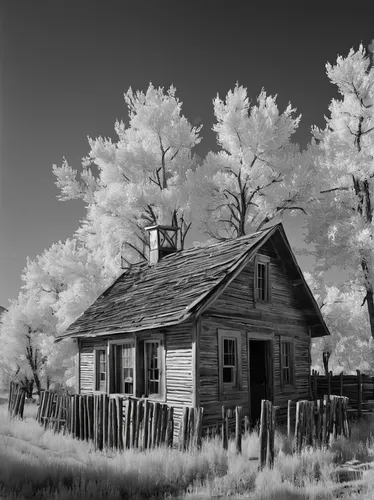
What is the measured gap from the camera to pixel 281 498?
26.4 feet

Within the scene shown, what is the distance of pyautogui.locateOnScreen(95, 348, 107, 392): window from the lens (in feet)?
57.6

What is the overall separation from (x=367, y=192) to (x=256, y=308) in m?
10.0

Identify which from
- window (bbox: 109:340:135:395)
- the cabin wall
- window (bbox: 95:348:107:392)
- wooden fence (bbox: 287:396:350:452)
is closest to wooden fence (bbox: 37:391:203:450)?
the cabin wall

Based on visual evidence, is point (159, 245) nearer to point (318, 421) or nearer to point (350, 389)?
point (350, 389)

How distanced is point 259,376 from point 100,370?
5376 millimetres

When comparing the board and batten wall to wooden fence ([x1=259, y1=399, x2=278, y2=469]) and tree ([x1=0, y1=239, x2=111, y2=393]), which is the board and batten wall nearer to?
wooden fence ([x1=259, y1=399, x2=278, y2=469])

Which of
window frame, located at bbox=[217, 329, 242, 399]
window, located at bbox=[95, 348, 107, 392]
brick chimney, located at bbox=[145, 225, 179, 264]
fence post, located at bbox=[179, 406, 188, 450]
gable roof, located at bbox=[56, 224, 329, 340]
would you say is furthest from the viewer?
brick chimney, located at bbox=[145, 225, 179, 264]

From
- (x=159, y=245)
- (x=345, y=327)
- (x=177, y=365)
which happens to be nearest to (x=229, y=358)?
(x=177, y=365)

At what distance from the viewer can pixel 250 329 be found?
51.3ft

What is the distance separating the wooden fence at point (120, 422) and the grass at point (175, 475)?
490mm

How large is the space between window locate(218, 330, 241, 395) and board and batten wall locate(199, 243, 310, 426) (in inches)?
6.3

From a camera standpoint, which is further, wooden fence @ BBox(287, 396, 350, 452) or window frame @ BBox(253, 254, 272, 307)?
window frame @ BBox(253, 254, 272, 307)

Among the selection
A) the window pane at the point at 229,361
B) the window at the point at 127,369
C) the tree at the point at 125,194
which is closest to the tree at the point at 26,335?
the tree at the point at 125,194

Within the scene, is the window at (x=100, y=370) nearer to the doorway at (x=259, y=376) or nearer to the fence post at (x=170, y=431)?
the doorway at (x=259, y=376)
